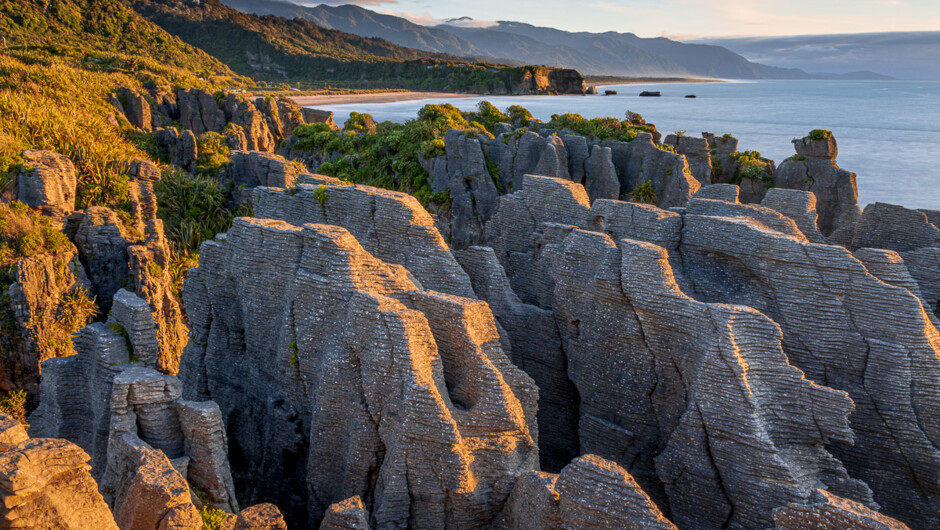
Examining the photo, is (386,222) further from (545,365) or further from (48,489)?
(48,489)

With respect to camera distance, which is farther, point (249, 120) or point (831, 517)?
point (249, 120)

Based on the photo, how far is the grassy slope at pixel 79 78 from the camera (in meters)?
34.6

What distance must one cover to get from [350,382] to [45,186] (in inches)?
849

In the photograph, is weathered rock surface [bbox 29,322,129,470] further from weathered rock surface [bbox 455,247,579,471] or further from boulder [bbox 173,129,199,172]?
boulder [bbox 173,129,199,172]

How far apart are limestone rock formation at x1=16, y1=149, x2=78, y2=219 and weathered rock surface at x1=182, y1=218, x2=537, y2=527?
1440 centimetres

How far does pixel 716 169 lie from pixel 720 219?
30.0 meters

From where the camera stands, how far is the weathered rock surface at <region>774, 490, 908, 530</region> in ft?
30.3

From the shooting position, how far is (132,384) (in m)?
13.1

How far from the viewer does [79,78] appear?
59969 mm

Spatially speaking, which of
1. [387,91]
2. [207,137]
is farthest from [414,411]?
[387,91]

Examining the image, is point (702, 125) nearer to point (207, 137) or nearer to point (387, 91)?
Answer: point (387, 91)

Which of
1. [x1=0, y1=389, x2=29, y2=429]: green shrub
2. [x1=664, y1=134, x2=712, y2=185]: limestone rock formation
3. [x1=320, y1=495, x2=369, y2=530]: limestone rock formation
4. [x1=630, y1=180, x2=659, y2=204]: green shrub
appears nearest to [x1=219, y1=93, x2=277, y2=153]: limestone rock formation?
[x1=630, y1=180, x2=659, y2=204]: green shrub

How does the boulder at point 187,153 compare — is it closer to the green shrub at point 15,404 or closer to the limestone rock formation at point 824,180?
the green shrub at point 15,404

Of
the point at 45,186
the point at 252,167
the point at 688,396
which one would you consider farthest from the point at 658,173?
the point at 45,186
